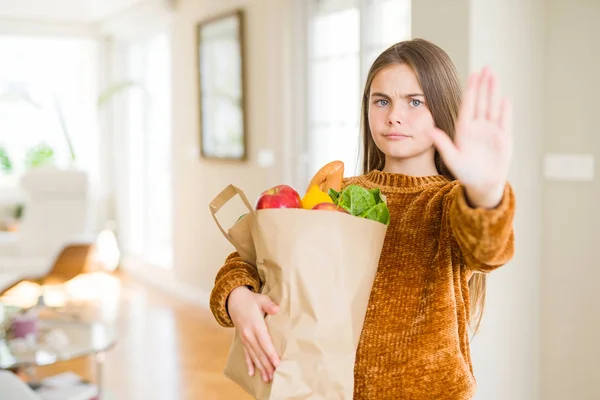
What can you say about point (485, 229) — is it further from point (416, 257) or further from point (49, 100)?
point (49, 100)

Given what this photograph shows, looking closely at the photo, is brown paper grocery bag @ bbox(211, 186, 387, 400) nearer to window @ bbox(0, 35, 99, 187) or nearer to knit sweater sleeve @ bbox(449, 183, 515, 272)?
knit sweater sleeve @ bbox(449, 183, 515, 272)

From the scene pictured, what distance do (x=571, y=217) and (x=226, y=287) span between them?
1.75m

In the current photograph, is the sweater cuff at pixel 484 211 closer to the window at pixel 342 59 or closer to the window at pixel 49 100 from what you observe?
the window at pixel 342 59

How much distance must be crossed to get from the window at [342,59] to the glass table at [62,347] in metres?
1.42

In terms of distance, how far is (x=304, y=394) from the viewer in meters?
1.13

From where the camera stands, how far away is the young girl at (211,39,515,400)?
106cm

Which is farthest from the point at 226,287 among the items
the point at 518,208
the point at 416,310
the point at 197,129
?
the point at 197,129

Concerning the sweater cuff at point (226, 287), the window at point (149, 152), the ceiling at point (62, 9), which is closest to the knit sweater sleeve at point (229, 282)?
the sweater cuff at point (226, 287)

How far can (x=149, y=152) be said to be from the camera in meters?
6.52

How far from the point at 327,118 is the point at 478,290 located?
2616 mm

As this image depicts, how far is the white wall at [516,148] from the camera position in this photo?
247 cm

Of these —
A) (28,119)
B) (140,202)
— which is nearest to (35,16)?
(28,119)

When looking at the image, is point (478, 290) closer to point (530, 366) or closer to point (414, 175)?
point (414, 175)

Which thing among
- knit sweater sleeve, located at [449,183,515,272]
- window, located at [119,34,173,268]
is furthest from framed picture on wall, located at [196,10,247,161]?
knit sweater sleeve, located at [449,183,515,272]
